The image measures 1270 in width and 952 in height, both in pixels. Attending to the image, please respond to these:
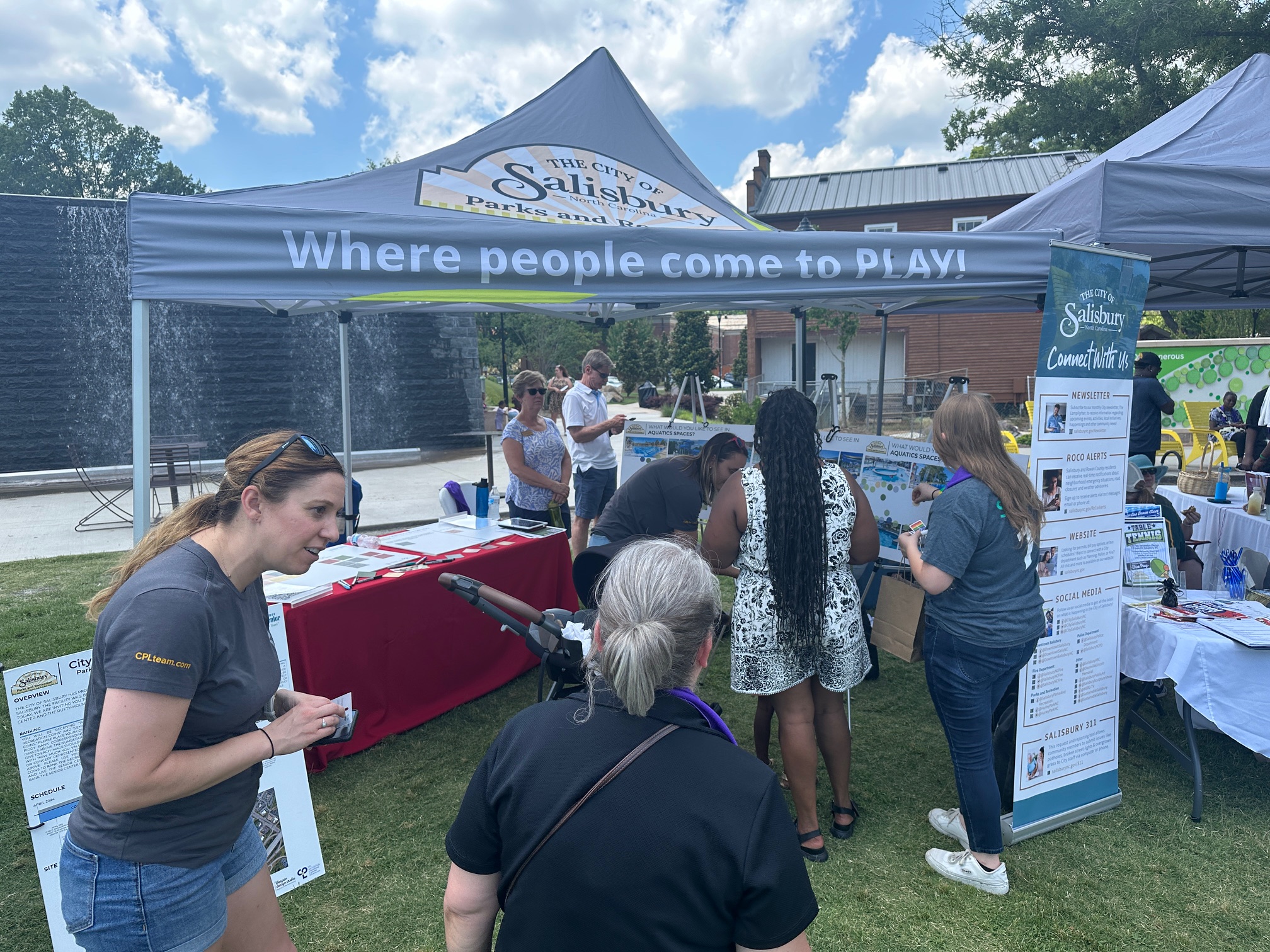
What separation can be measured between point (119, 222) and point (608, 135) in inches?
439

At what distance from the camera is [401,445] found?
14297 mm

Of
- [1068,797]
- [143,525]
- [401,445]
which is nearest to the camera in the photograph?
[143,525]

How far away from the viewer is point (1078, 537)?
9.08ft

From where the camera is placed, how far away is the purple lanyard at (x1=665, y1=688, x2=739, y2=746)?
1040 mm

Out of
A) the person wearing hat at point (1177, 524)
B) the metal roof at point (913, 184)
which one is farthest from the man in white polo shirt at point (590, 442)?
the metal roof at point (913, 184)

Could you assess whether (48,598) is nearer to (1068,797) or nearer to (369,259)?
(369,259)

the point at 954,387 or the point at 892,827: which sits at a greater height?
the point at 954,387

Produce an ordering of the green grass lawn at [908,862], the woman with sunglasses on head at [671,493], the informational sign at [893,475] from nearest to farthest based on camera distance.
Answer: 1. the green grass lawn at [908,862]
2. the woman with sunglasses on head at [671,493]
3. the informational sign at [893,475]

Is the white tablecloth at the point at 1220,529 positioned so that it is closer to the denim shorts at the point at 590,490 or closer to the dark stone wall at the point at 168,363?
the denim shorts at the point at 590,490

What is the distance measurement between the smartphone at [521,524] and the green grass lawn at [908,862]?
44.6 inches

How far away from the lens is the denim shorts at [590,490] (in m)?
5.80

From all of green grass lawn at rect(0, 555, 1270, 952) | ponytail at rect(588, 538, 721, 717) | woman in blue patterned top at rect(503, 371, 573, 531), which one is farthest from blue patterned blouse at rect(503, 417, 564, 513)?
ponytail at rect(588, 538, 721, 717)

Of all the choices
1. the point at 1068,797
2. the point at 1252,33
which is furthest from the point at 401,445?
the point at 1252,33

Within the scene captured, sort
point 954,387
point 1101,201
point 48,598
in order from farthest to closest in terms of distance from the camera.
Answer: point 48,598 < point 954,387 < point 1101,201
